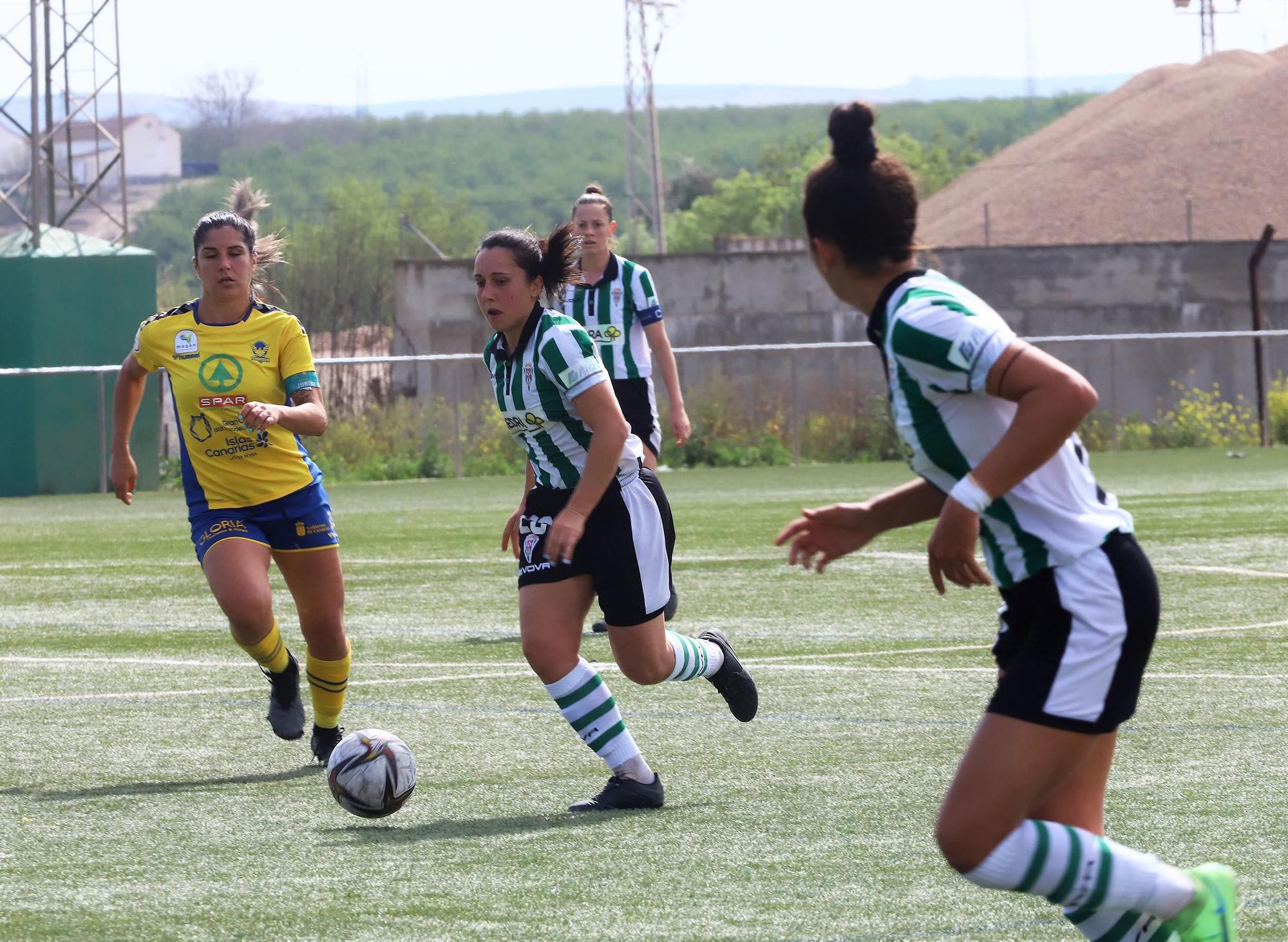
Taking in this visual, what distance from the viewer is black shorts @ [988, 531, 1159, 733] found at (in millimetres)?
3586

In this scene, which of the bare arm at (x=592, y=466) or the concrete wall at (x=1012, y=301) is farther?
the concrete wall at (x=1012, y=301)

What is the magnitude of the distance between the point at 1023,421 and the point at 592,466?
241 centimetres

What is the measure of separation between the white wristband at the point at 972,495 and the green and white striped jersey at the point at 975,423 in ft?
0.41

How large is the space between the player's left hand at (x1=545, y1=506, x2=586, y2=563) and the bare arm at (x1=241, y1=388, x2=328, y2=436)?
1150mm

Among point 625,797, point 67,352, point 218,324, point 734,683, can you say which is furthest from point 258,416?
point 67,352

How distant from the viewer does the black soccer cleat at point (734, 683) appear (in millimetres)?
6723

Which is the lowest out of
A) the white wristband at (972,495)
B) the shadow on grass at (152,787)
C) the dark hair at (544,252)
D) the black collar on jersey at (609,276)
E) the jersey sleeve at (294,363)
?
the shadow on grass at (152,787)

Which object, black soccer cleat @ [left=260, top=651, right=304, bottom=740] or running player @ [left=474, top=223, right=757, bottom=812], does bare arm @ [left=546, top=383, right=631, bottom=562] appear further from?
black soccer cleat @ [left=260, top=651, right=304, bottom=740]

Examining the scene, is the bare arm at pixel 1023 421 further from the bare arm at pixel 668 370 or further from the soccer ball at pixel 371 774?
the bare arm at pixel 668 370

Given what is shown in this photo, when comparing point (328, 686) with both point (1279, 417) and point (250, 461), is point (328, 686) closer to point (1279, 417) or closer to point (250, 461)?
point (250, 461)

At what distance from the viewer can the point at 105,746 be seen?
7.17 m

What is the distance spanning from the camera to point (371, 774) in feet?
18.5

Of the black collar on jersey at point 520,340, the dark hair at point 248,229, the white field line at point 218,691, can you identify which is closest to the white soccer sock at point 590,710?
the black collar on jersey at point 520,340

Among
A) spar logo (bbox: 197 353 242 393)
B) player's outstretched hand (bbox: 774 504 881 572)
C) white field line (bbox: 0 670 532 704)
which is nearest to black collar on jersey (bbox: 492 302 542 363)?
spar logo (bbox: 197 353 242 393)
